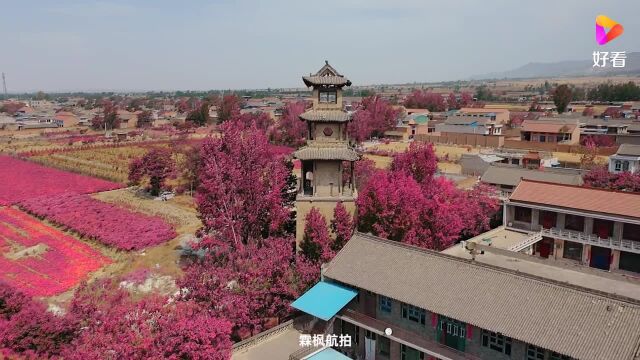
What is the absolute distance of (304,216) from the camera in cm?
3184

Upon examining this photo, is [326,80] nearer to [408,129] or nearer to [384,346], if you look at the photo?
[384,346]

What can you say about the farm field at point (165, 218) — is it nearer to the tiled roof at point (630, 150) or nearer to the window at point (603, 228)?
the window at point (603, 228)

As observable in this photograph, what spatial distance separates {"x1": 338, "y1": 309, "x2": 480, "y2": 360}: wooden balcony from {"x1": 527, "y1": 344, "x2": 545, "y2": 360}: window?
2106 mm

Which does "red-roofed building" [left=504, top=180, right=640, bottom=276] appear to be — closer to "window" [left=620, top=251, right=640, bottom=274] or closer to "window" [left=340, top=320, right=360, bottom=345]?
"window" [left=620, top=251, right=640, bottom=274]

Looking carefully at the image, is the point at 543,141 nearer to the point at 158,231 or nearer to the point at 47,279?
the point at 158,231

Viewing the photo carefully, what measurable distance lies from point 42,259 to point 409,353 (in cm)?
3126

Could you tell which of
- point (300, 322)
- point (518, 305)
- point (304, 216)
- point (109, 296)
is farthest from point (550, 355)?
point (109, 296)

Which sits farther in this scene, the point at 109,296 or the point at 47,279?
the point at 47,279

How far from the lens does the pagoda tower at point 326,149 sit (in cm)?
3152

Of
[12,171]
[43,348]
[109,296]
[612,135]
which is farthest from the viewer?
[612,135]

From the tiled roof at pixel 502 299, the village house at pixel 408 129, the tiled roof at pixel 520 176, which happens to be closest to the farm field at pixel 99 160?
the tiled roof at pixel 520 176

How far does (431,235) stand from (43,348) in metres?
21.9

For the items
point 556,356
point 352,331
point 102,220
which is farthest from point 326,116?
point 102,220

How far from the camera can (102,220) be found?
157 ft
